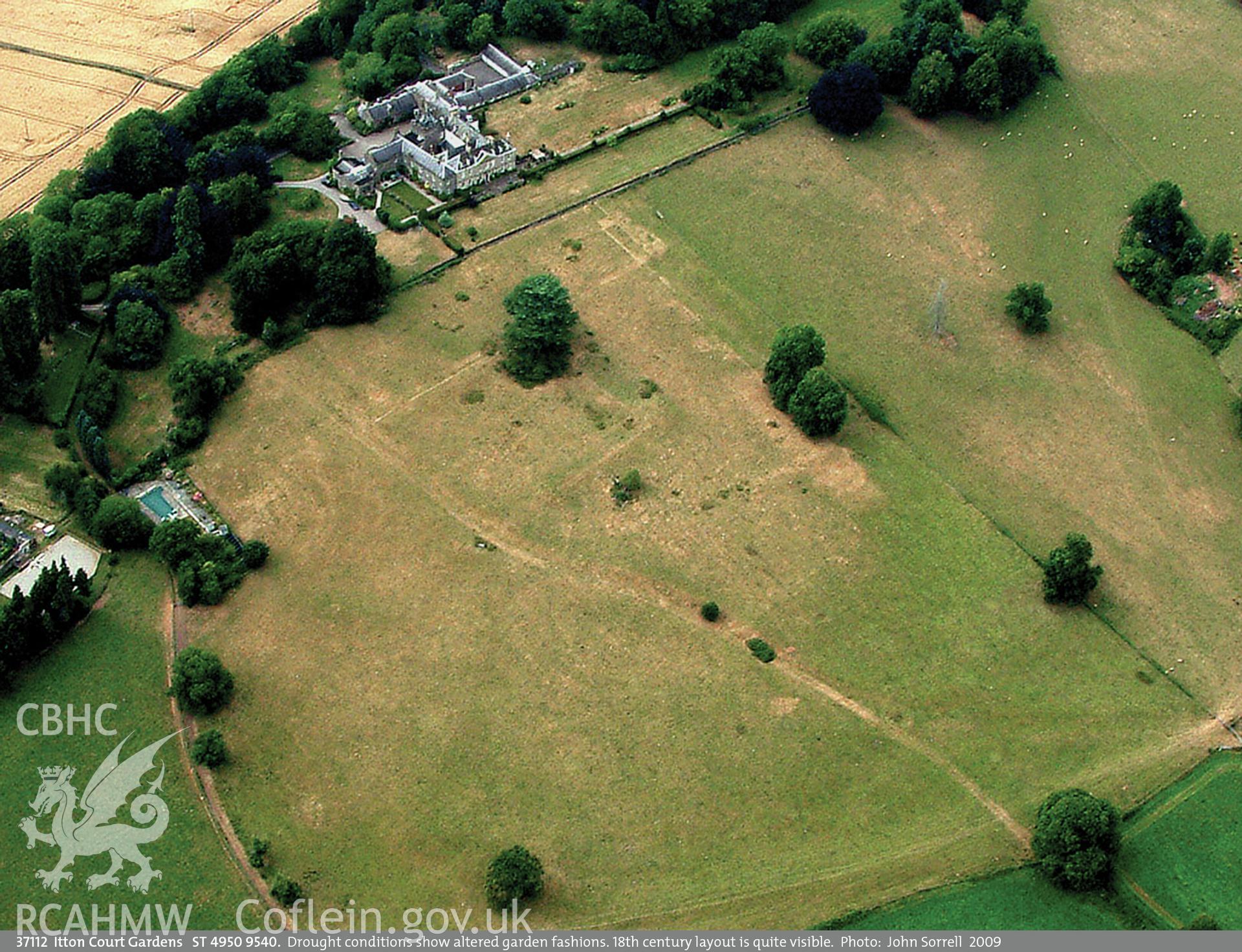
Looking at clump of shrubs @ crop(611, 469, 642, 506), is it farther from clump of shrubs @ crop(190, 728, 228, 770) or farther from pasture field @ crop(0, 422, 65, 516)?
pasture field @ crop(0, 422, 65, 516)

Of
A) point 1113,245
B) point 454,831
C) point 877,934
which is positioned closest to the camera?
point 877,934

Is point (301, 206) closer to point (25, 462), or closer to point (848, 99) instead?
point (25, 462)

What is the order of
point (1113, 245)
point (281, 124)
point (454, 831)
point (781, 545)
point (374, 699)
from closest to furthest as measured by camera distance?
point (454, 831), point (374, 699), point (781, 545), point (1113, 245), point (281, 124)

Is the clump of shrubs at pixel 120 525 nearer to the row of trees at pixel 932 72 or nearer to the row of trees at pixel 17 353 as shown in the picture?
the row of trees at pixel 17 353

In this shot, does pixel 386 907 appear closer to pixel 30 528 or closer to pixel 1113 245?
pixel 30 528

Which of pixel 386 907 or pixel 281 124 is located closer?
pixel 386 907

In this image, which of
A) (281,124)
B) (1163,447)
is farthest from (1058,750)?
(281,124)

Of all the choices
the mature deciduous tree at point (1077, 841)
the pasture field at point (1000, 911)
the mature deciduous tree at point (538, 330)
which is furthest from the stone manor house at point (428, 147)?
the mature deciduous tree at point (1077, 841)
